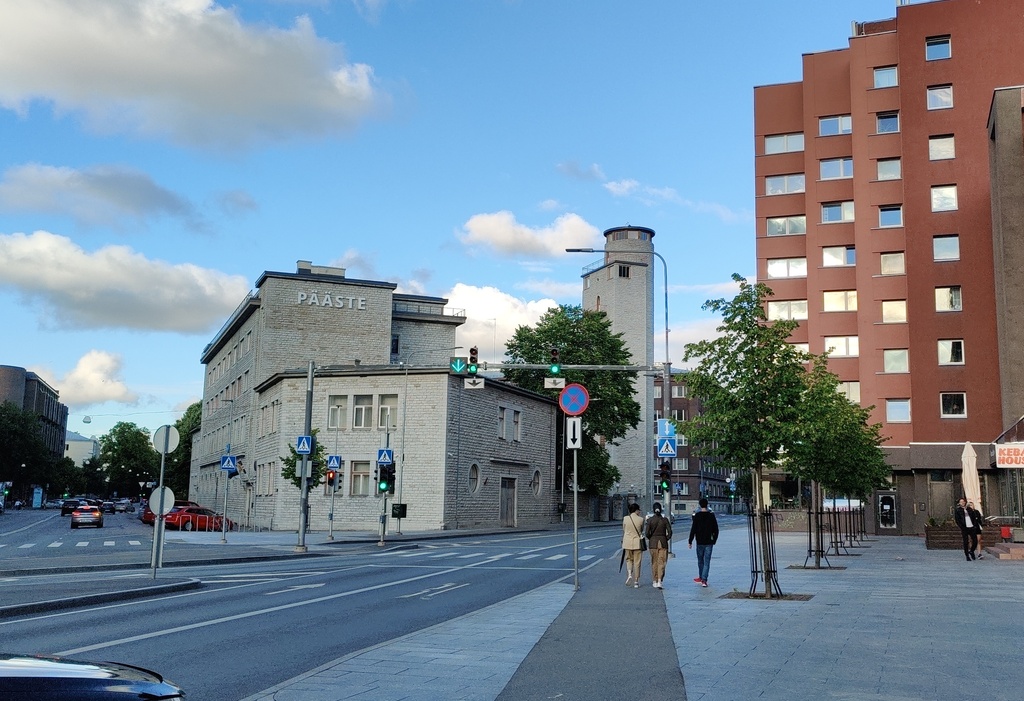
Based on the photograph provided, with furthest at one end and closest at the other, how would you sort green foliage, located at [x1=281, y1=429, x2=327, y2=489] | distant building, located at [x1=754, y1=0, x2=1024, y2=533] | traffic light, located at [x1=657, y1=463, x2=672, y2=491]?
distant building, located at [x1=754, y1=0, x2=1024, y2=533], green foliage, located at [x1=281, y1=429, x2=327, y2=489], traffic light, located at [x1=657, y1=463, x2=672, y2=491]

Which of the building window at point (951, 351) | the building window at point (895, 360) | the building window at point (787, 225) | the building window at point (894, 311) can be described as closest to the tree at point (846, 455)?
the building window at point (951, 351)

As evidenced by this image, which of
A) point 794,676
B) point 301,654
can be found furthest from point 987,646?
point 301,654

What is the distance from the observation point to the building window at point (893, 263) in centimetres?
4994

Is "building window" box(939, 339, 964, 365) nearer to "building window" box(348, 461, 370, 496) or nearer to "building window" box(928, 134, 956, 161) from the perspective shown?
"building window" box(928, 134, 956, 161)

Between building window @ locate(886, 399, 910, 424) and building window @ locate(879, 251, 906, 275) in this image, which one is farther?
building window @ locate(879, 251, 906, 275)

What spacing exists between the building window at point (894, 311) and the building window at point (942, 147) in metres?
7.60

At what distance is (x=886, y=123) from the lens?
5141 centimetres

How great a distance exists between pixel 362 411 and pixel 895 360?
2831cm

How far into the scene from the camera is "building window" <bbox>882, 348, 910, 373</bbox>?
160 feet

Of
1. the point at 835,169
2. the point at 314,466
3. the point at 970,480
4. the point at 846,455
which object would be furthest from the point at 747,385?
the point at 835,169

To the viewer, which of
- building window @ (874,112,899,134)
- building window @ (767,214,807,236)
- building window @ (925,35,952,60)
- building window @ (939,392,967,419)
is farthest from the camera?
building window @ (767,214,807,236)

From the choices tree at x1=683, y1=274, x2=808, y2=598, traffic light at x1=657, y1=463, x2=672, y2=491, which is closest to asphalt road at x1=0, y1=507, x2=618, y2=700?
tree at x1=683, y1=274, x2=808, y2=598

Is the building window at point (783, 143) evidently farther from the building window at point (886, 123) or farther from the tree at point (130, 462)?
the tree at point (130, 462)

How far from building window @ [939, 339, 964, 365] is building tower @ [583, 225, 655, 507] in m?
37.0
